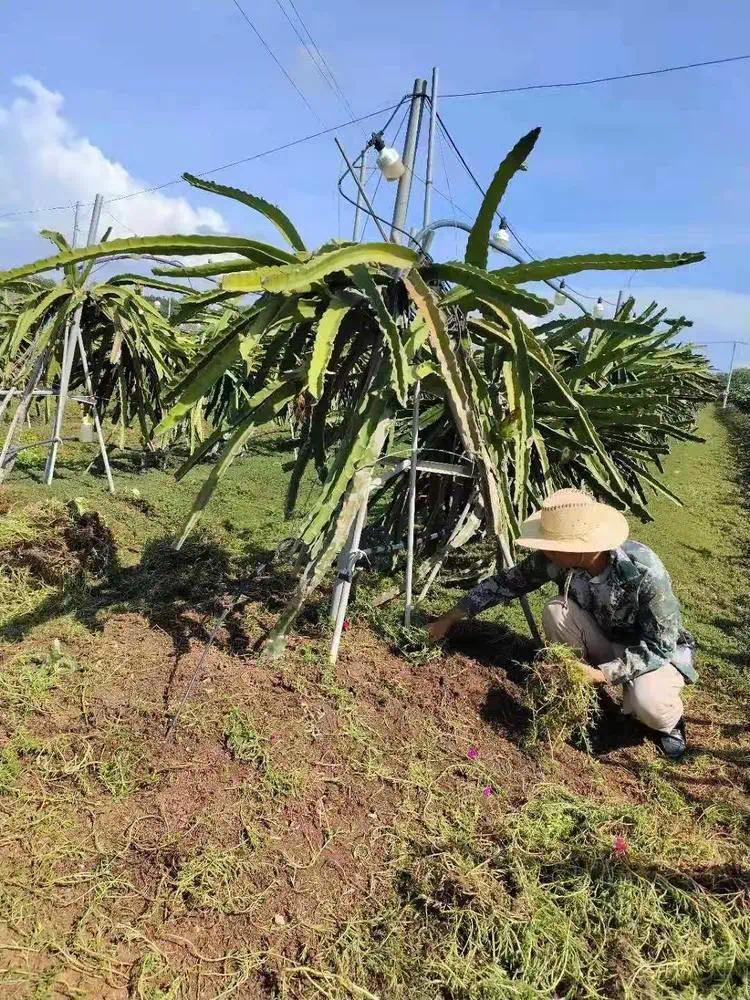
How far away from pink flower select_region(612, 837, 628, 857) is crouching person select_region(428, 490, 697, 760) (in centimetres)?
68

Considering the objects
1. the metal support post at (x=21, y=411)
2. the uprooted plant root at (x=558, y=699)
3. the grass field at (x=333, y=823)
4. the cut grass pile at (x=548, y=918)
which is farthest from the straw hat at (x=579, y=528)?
the metal support post at (x=21, y=411)

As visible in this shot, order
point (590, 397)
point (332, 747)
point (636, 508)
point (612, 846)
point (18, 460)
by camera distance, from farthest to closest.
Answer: point (18, 460) → point (636, 508) → point (590, 397) → point (332, 747) → point (612, 846)

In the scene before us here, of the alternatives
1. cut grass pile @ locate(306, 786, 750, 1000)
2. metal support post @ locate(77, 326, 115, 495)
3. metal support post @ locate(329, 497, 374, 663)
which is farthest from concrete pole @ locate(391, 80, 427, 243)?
metal support post @ locate(77, 326, 115, 495)

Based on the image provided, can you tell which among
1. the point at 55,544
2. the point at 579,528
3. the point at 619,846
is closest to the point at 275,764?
the point at 619,846

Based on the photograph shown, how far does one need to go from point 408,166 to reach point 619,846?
346 cm

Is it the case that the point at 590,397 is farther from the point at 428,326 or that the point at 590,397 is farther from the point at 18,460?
the point at 18,460

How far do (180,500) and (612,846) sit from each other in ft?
17.0

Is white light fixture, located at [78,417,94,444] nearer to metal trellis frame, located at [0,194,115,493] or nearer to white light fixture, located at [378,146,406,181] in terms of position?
metal trellis frame, located at [0,194,115,493]

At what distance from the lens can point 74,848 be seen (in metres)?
2.07

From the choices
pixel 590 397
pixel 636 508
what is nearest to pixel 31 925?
pixel 590 397

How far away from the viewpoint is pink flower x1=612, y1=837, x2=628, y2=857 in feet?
7.07

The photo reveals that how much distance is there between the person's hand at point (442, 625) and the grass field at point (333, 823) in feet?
0.41

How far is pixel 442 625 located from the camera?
3.12 m

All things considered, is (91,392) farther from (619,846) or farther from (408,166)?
(619,846)
